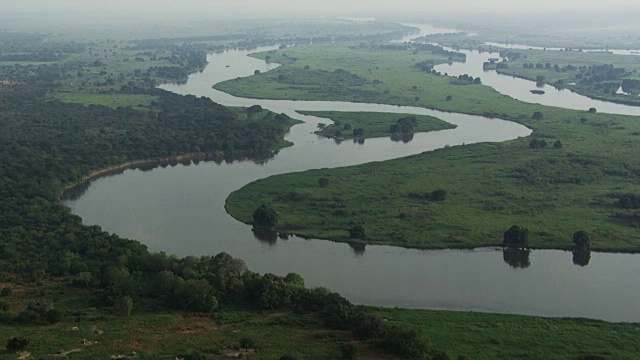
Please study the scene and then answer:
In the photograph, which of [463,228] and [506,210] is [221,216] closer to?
[463,228]

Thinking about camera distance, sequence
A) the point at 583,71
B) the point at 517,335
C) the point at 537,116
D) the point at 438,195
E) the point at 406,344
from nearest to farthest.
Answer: the point at 406,344
the point at 517,335
the point at 438,195
the point at 537,116
the point at 583,71

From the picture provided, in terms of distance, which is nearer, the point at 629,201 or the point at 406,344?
the point at 406,344

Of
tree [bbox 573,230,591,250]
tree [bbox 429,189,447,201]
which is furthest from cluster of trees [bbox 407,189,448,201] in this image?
tree [bbox 573,230,591,250]

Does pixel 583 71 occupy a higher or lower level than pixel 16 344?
higher

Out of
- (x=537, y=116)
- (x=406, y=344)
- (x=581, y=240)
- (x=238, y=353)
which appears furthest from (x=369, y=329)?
(x=537, y=116)

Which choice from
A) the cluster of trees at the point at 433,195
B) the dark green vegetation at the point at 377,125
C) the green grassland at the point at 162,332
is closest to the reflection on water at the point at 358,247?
the cluster of trees at the point at 433,195

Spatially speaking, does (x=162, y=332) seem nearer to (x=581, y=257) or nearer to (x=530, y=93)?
(x=581, y=257)

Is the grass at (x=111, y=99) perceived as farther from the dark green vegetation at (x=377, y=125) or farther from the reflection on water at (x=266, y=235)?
A: the reflection on water at (x=266, y=235)
